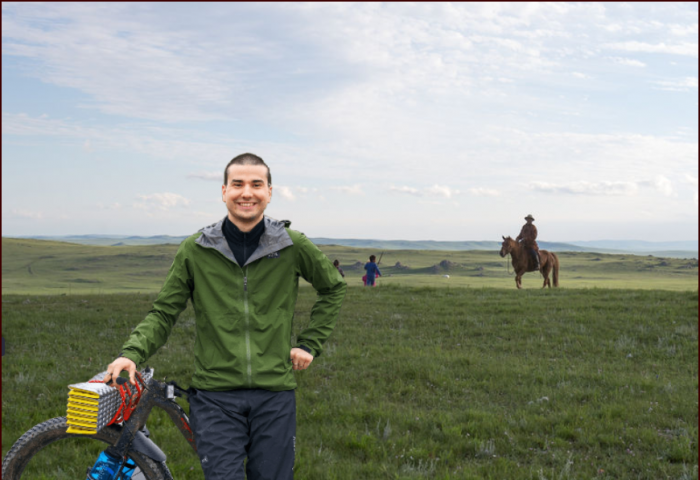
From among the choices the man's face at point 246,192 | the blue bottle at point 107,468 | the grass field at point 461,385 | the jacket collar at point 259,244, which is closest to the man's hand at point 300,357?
the jacket collar at point 259,244

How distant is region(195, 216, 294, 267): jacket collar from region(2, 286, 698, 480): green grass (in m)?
3.29

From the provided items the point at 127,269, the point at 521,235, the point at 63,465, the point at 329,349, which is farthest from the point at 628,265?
the point at 63,465

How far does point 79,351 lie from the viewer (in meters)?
12.3

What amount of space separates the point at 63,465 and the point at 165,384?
3411 millimetres

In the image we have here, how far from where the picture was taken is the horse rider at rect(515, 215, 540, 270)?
94.7ft

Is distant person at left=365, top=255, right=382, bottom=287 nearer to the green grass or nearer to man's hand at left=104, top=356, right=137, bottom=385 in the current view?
the green grass

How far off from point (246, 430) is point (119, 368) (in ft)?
3.29

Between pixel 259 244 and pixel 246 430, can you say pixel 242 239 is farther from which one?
pixel 246 430

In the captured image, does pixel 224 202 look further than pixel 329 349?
No

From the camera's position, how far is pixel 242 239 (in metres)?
3.94

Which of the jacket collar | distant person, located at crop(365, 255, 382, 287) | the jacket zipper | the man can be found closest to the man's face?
the man

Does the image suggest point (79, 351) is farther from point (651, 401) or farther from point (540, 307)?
point (540, 307)

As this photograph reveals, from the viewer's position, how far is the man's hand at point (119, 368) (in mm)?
3234

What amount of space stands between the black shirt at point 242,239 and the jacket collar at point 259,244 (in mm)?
52
